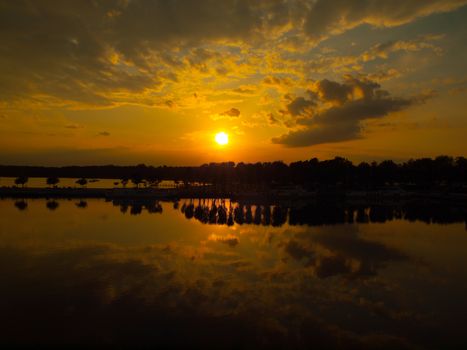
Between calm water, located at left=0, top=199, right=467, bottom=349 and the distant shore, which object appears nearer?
calm water, located at left=0, top=199, right=467, bottom=349

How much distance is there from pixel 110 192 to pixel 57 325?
7222cm

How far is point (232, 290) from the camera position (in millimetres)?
16719

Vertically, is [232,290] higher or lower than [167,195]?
lower

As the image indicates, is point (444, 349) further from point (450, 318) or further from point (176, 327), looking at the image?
point (176, 327)

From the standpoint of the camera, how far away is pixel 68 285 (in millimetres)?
17062

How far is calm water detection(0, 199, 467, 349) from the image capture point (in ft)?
40.3

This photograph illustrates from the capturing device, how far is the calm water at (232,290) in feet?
40.3

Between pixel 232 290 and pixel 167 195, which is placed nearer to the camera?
pixel 232 290

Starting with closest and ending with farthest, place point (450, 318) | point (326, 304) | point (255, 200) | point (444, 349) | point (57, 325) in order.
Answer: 1. point (444, 349)
2. point (57, 325)
3. point (450, 318)
4. point (326, 304)
5. point (255, 200)

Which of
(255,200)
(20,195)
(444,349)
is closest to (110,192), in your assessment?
(20,195)

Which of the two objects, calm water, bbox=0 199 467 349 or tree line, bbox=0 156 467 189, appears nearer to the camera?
calm water, bbox=0 199 467 349

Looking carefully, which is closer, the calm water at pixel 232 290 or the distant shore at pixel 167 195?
the calm water at pixel 232 290

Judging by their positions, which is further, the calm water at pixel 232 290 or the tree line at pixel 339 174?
the tree line at pixel 339 174

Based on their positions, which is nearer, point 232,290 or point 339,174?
point 232,290
